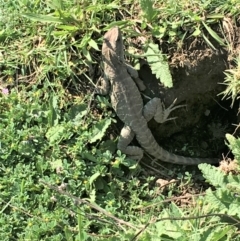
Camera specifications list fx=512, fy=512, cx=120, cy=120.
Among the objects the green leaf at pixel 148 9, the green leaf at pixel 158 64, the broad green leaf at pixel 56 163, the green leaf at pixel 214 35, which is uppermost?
the green leaf at pixel 148 9

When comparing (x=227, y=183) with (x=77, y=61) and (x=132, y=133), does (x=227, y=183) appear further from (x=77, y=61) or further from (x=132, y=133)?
(x=77, y=61)

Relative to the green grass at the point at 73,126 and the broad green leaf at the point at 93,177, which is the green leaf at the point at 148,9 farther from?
the broad green leaf at the point at 93,177

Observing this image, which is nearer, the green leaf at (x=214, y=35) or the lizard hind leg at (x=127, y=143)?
the green leaf at (x=214, y=35)

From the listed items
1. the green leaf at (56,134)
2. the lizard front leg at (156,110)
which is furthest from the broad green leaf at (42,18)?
the lizard front leg at (156,110)

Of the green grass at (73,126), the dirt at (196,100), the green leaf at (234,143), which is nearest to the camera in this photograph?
the green leaf at (234,143)

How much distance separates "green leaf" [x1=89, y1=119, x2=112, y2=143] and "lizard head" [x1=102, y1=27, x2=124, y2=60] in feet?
2.09

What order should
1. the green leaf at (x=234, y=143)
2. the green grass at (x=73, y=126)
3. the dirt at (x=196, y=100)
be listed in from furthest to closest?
1. the dirt at (x=196, y=100)
2. the green grass at (x=73, y=126)
3. the green leaf at (x=234, y=143)

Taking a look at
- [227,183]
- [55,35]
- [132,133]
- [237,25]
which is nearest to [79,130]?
[132,133]

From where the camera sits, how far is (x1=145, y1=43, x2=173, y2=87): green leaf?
4652 mm

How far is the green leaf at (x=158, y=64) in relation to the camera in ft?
15.3

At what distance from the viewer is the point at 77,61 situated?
4.84m

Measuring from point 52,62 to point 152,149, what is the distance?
127 centimetres

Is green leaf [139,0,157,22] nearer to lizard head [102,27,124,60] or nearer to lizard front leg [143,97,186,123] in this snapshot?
lizard head [102,27,124,60]

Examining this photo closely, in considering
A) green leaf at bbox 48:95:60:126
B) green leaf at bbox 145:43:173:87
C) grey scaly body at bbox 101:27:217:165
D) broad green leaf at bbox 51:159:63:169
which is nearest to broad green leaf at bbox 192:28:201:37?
green leaf at bbox 145:43:173:87
